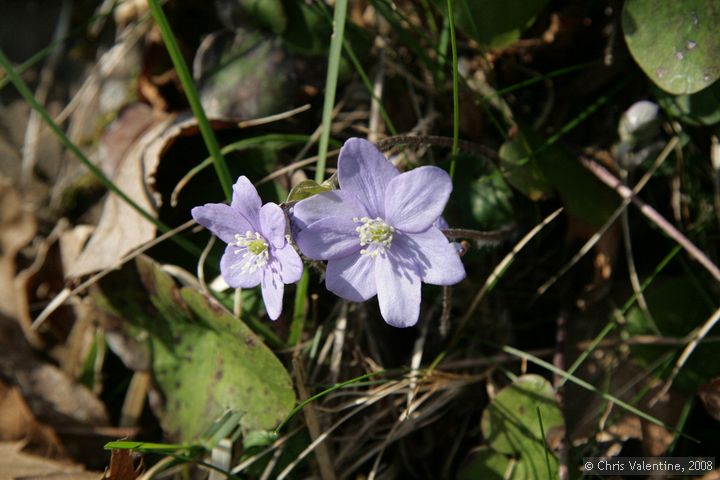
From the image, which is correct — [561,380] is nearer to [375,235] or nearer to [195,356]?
[375,235]

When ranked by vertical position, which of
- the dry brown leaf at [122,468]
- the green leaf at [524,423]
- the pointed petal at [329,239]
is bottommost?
the green leaf at [524,423]

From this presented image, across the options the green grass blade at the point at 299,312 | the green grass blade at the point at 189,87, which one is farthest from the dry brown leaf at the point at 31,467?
the green grass blade at the point at 189,87

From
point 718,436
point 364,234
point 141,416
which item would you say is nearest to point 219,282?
point 141,416

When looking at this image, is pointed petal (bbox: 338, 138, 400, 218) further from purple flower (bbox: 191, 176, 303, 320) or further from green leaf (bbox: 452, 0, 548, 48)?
green leaf (bbox: 452, 0, 548, 48)

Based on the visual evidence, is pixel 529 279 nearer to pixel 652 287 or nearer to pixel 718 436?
pixel 652 287

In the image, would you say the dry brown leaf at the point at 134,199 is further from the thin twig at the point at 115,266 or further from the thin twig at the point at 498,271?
the thin twig at the point at 498,271
